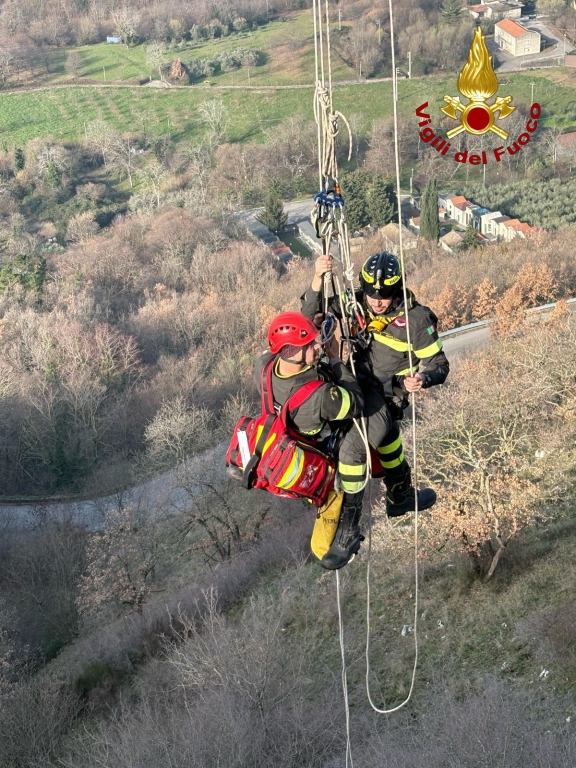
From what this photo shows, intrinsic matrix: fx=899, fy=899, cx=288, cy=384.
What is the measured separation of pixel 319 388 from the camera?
611 centimetres

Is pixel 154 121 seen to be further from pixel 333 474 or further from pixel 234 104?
pixel 333 474

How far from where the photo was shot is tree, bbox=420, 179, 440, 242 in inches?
1906

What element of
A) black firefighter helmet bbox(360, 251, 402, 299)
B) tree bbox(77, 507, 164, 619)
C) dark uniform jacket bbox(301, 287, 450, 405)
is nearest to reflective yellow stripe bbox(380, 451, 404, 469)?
dark uniform jacket bbox(301, 287, 450, 405)

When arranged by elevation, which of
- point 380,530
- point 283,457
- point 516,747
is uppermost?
point 283,457

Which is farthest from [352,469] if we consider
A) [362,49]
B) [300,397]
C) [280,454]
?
[362,49]

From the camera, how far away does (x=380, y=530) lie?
826 inches

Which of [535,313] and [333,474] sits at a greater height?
[333,474]

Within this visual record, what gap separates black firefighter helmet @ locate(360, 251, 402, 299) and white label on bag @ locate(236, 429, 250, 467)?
1.41 metres

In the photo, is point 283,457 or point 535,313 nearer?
point 283,457

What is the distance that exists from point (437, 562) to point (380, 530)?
1864mm

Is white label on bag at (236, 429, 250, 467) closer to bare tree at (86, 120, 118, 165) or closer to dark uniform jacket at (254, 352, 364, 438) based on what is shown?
dark uniform jacket at (254, 352, 364, 438)

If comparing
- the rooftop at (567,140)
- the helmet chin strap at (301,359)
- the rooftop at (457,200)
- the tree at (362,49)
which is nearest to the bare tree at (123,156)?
the tree at (362,49)

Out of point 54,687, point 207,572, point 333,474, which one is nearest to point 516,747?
point 333,474

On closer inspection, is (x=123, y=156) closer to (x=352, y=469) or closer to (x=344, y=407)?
(x=352, y=469)
